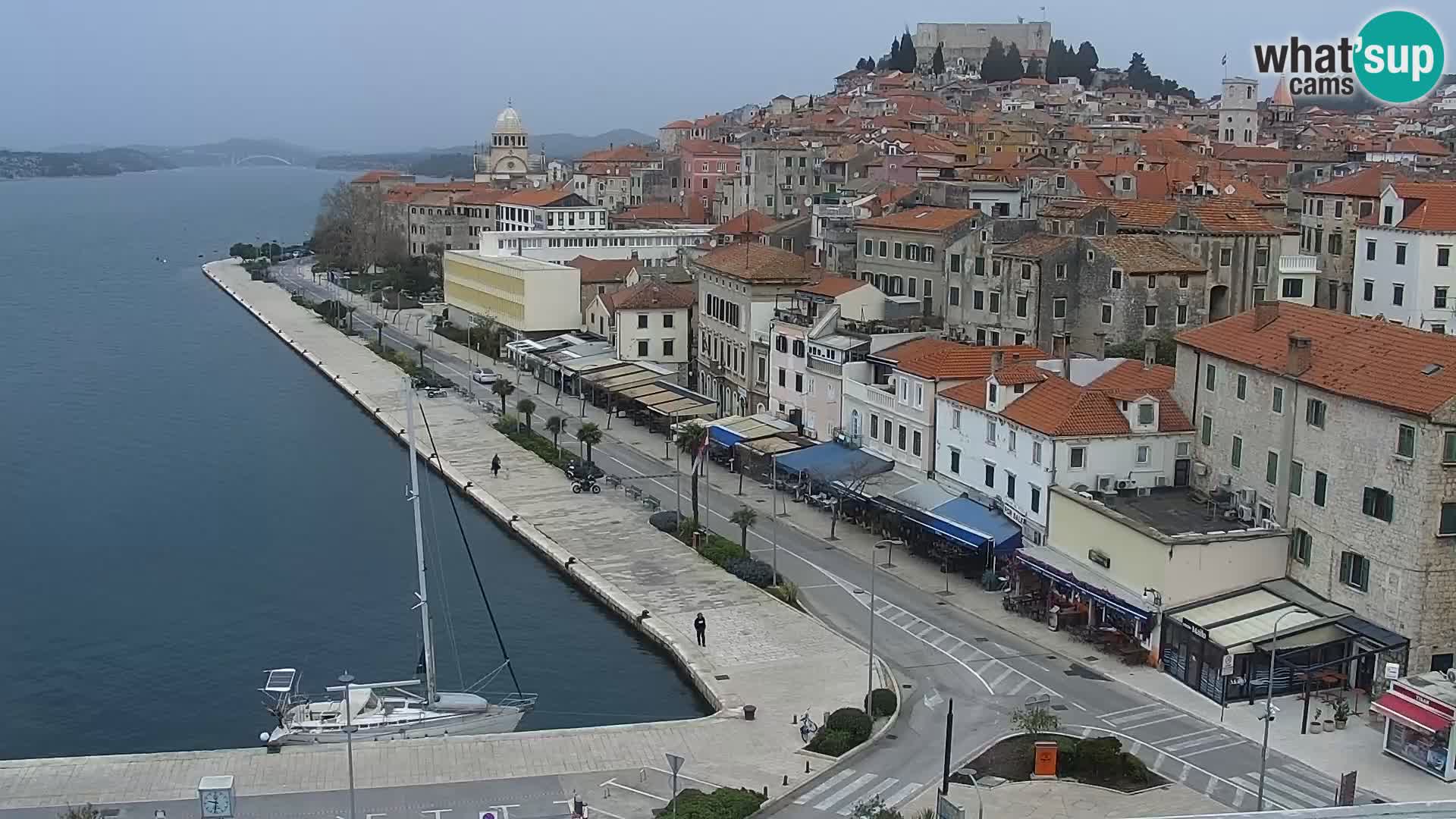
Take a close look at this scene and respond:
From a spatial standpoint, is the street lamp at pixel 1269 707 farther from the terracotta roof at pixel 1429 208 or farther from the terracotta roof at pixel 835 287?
the terracotta roof at pixel 835 287

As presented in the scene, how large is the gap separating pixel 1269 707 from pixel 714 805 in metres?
10.6

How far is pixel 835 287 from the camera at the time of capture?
2453 inches

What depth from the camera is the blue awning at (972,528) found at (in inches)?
1721

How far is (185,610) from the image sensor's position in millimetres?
46500

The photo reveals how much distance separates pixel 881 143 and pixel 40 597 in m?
83.5

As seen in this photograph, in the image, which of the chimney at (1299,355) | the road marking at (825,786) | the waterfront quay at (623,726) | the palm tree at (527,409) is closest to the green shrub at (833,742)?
the waterfront quay at (623,726)

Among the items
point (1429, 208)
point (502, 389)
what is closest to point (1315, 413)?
point (1429, 208)

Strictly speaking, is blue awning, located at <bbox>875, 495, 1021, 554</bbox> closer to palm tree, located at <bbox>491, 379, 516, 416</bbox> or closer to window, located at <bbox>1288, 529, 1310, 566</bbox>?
window, located at <bbox>1288, 529, 1310, 566</bbox>

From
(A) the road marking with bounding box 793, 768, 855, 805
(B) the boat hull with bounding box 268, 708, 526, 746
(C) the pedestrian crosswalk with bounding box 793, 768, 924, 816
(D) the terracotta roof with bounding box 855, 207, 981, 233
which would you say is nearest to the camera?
(C) the pedestrian crosswalk with bounding box 793, 768, 924, 816

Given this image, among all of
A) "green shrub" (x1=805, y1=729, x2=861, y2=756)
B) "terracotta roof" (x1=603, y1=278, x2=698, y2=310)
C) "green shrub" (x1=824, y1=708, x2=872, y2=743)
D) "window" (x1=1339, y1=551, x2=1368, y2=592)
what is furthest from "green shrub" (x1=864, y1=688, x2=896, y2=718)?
"terracotta roof" (x1=603, y1=278, x2=698, y2=310)

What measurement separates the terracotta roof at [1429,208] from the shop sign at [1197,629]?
2830cm

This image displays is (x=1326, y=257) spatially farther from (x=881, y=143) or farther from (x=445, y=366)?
(x=881, y=143)

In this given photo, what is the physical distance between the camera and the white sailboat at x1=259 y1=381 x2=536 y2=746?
33.4 metres

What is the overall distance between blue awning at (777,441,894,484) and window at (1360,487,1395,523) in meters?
18.1
